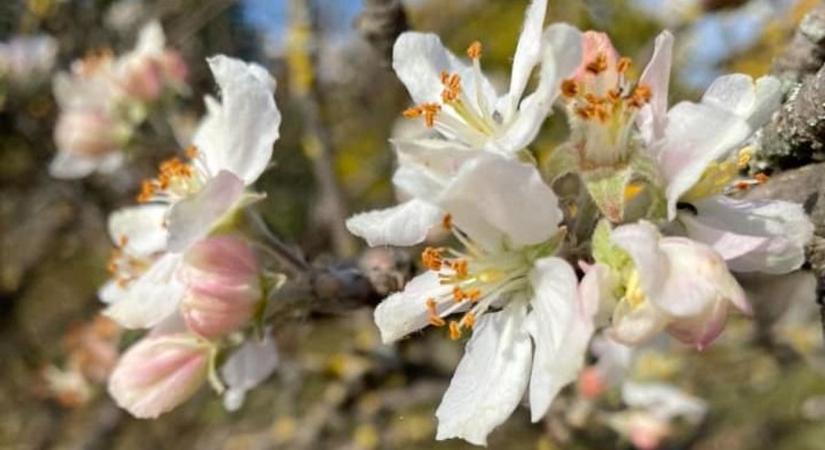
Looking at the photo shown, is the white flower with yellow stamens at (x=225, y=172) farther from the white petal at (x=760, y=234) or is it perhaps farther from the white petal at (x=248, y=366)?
the white petal at (x=760, y=234)

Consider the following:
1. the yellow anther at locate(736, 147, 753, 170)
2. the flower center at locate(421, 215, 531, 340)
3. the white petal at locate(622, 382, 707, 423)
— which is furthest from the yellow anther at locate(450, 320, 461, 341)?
the white petal at locate(622, 382, 707, 423)

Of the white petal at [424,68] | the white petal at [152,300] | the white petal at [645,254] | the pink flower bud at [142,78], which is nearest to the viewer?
the white petal at [645,254]

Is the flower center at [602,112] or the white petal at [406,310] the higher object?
the flower center at [602,112]

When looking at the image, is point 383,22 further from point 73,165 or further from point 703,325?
point 73,165

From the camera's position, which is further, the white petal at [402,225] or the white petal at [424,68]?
the white petal at [424,68]

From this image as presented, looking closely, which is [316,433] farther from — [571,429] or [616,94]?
[616,94]

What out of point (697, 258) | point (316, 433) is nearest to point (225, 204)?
point (697, 258)

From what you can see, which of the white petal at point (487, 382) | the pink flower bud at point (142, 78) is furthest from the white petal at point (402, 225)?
the pink flower bud at point (142, 78)
